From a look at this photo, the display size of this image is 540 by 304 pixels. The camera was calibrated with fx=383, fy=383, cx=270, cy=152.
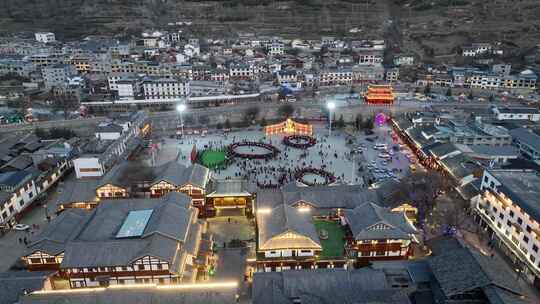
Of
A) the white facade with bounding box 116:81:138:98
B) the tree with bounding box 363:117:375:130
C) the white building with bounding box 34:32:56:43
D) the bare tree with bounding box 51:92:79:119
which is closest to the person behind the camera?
the tree with bounding box 363:117:375:130

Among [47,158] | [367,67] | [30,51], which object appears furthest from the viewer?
[30,51]

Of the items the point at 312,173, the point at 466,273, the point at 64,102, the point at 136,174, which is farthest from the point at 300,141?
the point at 64,102

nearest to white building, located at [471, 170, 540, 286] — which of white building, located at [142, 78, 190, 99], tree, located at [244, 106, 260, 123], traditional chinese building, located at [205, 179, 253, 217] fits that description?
traditional chinese building, located at [205, 179, 253, 217]

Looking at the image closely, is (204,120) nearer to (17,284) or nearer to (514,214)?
(17,284)

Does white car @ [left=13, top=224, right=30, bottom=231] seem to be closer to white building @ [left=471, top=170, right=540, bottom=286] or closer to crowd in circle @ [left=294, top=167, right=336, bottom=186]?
crowd in circle @ [left=294, top=167, right=336, bottom=186]

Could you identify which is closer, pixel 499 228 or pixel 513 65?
pixel 499 228

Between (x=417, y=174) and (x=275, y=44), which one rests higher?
(x=275, y=44)

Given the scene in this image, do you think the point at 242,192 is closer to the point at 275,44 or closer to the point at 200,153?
the point at 200,153

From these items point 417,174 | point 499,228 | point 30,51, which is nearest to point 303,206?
point 417,174
